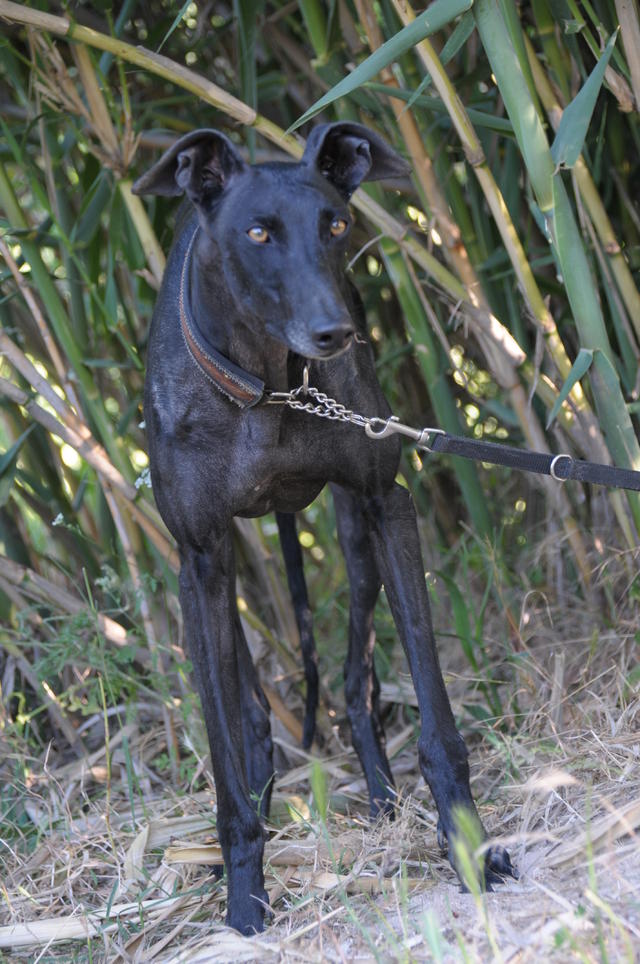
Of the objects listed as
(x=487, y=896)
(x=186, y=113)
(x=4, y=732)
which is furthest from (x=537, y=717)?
(x=186, y=113)

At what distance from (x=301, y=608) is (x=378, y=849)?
821 mm

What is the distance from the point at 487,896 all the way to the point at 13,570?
1.69 metres

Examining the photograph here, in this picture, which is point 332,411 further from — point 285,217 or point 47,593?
point 47,593

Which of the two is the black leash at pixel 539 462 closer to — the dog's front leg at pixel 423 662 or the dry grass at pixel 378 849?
the dog's front leg at pixel 423 662

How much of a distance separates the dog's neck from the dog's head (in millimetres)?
42

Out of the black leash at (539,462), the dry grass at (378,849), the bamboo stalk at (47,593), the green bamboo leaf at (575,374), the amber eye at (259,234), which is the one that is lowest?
the dry grass at (378,849)

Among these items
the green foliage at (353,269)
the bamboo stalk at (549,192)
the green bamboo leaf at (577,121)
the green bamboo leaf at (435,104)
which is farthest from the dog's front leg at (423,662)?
the green bamboo leaf at (435,104)

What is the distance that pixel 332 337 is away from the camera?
2.13 m

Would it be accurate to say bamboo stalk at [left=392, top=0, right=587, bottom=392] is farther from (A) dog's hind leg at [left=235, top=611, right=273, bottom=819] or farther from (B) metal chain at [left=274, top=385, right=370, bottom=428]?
(A) dog's hind leg at [left=235, top=611, right=273, bottom=819]

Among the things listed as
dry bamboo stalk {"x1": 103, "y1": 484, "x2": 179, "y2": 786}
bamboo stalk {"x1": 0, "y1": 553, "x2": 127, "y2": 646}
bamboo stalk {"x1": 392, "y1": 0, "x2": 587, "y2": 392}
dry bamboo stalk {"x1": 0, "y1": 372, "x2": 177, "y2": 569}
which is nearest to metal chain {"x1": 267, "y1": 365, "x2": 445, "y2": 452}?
bamboo stalk {"x1": 392, "y1": 0, "x2": 587, "y2": 392}

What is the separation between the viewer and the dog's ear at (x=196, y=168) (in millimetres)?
2344

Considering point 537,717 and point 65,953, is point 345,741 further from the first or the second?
point 65,953

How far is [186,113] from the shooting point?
144 inches

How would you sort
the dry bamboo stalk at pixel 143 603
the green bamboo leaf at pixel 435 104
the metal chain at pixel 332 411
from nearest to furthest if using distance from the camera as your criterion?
the metal chain at pixel 332 411 < the green bamboo leaf at pixel 435 104 < the dry bamboo stalk at pixel 143 603
